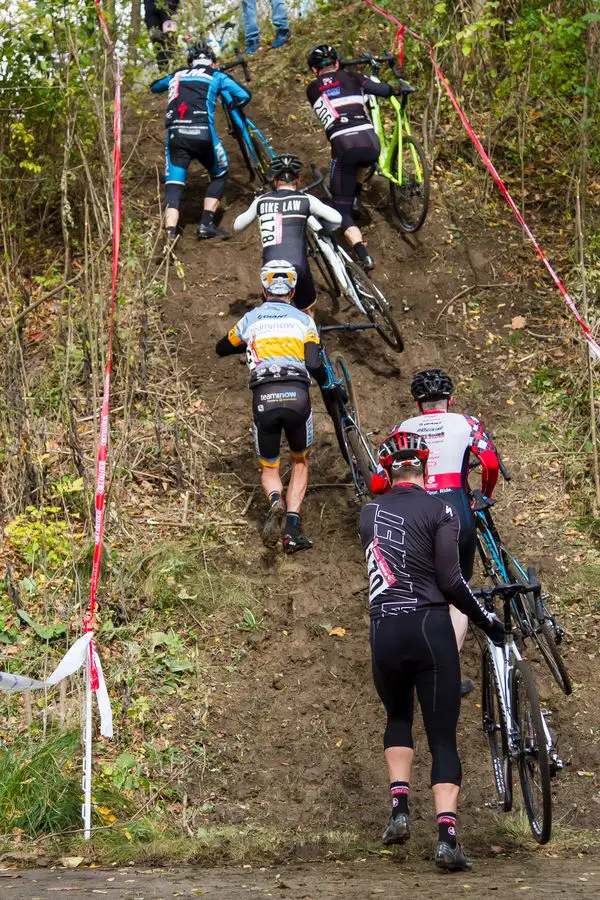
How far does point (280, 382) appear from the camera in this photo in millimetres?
8227

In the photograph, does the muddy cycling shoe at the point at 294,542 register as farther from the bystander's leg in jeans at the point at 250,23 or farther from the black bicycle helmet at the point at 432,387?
the bystander's leg in jeans at the point at 250,23

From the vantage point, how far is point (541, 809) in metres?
5.51

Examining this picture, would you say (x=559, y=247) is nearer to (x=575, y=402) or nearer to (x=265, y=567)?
(x=575, y=402)

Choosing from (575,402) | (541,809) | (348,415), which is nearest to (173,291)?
(348,415)

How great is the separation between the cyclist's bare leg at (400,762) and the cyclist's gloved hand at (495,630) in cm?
73

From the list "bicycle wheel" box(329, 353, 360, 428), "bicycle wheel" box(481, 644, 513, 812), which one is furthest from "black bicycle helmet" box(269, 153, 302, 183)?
"bicycle wheel" box(481, 644, 513, 812)

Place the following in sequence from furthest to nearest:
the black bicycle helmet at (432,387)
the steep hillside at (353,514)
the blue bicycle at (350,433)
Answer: the blue bicycle at (350,433), the black bicycle helmet at (432,387), the steep hillside at (353,514)

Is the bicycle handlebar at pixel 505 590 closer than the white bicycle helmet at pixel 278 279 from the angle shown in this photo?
Yes

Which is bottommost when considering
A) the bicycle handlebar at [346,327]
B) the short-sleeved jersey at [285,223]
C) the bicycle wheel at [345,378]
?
the bicycle wheel at [345,378]

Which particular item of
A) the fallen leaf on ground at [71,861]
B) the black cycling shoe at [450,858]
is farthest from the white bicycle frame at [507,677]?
the fallen leaf on ground at [71,861]

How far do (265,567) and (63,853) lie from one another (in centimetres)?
331

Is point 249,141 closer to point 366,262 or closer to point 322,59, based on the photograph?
point 322,59

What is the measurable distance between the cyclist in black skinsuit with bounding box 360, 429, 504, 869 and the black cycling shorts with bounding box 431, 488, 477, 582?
117 centimetres

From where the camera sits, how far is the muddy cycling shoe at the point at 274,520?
27.5 feet
